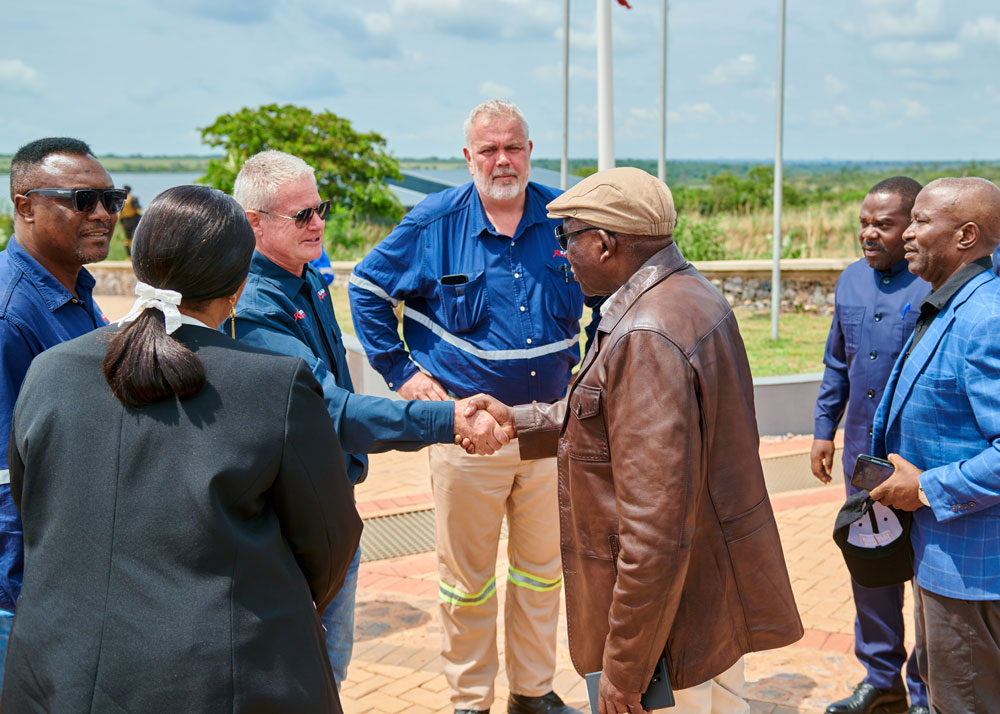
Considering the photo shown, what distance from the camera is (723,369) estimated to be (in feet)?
7.85

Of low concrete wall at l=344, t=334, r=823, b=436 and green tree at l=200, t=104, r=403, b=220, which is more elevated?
green tree at l=200, t=104, r=403, b=220

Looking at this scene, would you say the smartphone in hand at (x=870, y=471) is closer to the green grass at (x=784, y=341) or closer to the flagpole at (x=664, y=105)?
the green grass at (x=784, y=341)

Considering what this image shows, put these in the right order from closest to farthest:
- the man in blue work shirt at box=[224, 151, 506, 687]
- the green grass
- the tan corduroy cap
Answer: the tan corduroy cap, the man in blue work shirt at box=[224, 151, 506, 687], the green grass

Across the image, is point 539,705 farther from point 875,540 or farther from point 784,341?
point 784,341

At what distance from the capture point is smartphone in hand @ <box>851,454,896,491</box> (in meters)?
3.04

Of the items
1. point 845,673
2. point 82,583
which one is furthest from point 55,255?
point 845,673

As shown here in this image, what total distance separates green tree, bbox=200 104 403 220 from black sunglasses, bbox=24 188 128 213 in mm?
20184

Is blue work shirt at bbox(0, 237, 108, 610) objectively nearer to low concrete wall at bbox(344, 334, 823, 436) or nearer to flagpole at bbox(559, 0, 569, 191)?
low concrete wall at bbox(344, 334, 823, 436)

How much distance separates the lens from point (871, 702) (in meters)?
3.74

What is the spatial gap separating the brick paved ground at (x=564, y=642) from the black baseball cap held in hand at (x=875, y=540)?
0.97 meters

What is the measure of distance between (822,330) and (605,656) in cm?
1175

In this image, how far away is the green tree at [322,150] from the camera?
75.4ft

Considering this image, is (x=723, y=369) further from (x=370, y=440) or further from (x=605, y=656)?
(x=370, y=440)

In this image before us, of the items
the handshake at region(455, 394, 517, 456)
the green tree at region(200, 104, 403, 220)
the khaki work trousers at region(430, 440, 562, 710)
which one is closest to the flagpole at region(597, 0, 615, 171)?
the khaki work trousers at region(430, 440, 562, 710)
